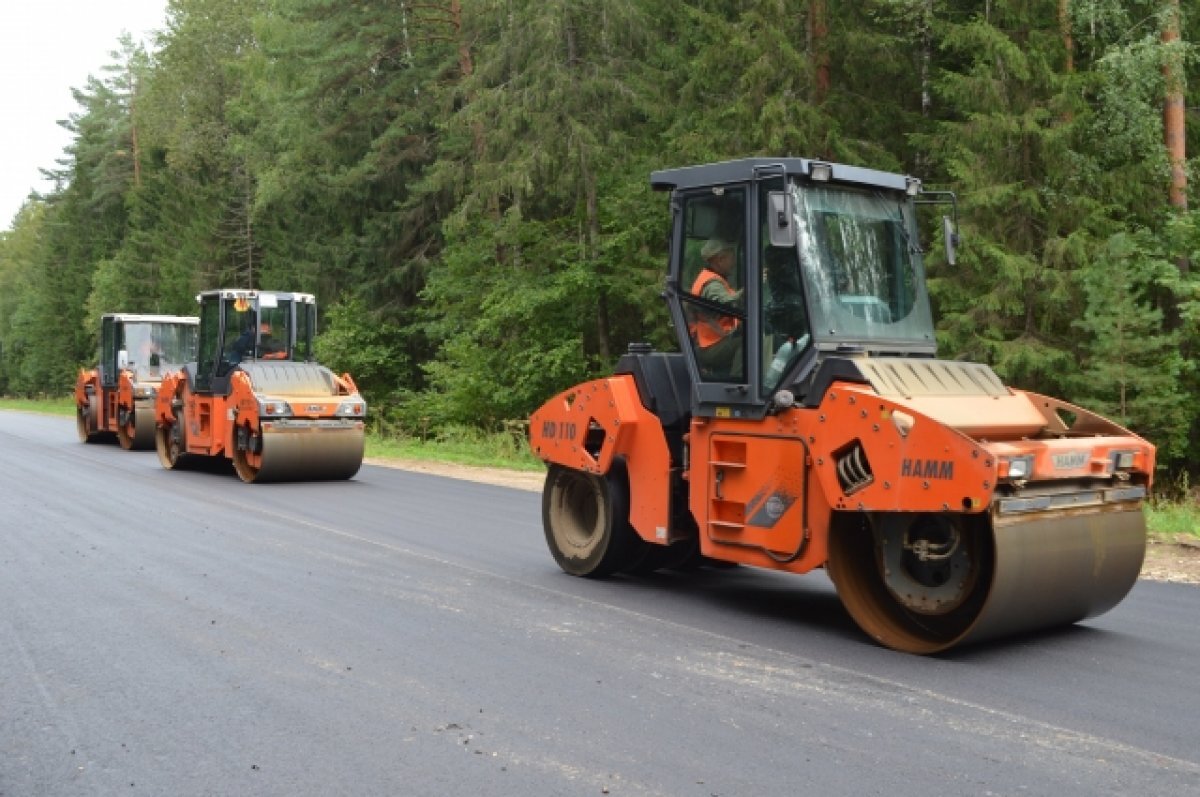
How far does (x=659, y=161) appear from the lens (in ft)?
74.4

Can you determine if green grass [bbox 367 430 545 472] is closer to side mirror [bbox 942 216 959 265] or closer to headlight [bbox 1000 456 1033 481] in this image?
side mirror [bbox 942 216 959 265]

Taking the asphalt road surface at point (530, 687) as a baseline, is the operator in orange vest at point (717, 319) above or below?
above

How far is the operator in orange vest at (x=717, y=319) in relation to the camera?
24.3ft

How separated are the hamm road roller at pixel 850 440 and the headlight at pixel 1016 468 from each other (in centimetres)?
2

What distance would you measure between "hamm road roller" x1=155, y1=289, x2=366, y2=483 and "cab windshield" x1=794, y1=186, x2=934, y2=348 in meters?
10.1

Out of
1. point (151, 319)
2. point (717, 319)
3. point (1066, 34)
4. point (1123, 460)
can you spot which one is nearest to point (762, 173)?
point (717, 319)

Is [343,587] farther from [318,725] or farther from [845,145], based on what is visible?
[845,145]

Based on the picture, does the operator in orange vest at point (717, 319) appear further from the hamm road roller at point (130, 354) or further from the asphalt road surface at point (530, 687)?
the hamm road roller at point (130, 354)

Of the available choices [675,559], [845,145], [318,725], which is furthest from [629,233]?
[318,725]

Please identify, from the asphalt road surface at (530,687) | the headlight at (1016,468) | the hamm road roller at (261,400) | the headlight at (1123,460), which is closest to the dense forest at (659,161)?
the hamm road roller at (261,400)

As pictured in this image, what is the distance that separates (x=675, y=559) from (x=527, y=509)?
430 cm

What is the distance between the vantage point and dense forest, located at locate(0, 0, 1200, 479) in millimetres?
17500

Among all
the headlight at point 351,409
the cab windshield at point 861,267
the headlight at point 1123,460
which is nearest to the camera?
the headlight at point 1123,460

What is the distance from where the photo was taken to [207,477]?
17047mm
